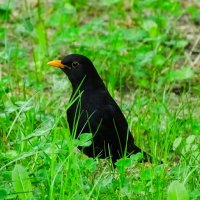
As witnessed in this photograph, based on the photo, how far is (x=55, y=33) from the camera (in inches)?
307

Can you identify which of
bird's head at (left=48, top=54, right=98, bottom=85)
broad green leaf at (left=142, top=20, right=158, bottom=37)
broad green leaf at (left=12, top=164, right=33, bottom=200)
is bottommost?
broad green leaf at (left=12, top=164, right=33, bottom=200)

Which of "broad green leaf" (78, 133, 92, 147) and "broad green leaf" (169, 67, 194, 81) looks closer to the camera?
"broad green leaf" (78, 133, 92, 147)

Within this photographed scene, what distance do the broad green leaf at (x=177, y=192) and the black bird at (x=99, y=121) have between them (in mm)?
1033

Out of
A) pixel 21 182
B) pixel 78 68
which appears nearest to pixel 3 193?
pixel 21 182

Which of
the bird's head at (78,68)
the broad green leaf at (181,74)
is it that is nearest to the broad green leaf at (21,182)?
the bird's head at (78,68)

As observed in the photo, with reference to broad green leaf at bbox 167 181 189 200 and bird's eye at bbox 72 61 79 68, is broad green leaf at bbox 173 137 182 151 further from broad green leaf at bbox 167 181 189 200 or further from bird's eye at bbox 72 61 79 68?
broad green leaf at bbox 167 181 189 200

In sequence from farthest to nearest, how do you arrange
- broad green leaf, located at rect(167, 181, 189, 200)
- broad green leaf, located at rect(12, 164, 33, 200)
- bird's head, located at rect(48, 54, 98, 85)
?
bird's head, located at rect(48, 54, 98, 85)
broad green leaf, located at rect(12, 164, 33, 200)
broad green leaf, located at rect(167, 181, 189, 200)

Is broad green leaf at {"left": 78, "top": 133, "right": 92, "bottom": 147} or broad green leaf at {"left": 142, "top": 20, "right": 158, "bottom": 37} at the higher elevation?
broad green leaf at {"left": 142, "top": 20, "right": 158, "bottom": 37}

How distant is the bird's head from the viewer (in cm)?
575

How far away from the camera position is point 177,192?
13.7ft

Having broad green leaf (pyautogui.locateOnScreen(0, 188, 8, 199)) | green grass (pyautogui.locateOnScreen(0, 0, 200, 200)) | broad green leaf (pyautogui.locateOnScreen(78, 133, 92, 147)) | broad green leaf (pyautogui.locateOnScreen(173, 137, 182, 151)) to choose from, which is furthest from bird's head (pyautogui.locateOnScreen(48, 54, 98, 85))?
broad green leaf (pyautogui.locateOnScreen(0, 188, 8, 199))

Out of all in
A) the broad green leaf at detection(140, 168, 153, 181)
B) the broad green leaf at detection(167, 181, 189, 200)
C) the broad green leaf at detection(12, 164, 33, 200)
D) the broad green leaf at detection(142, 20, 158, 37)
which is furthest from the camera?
the broad green leaf at detection(142, 20, 158, 37)

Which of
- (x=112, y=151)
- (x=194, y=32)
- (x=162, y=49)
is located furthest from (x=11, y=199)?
(x=194, y=32)

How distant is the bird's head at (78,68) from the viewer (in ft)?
18.9
